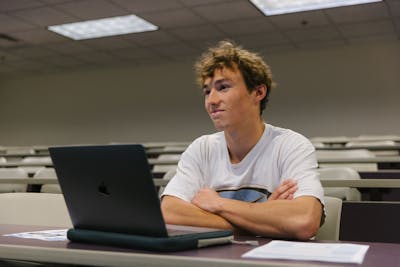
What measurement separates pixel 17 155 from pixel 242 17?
3.40 metres

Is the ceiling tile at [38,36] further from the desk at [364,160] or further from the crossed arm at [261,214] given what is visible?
the crossed arm at [261,214]

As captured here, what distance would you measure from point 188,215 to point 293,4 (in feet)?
17.8

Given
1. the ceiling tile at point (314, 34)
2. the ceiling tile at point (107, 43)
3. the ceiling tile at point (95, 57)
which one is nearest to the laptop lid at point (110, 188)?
the ceiling tile at point (314, 34)

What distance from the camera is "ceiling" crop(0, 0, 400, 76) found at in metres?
6.36

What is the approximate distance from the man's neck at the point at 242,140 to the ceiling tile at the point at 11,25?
18.9ft

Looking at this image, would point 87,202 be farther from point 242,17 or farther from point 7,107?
point 7,107

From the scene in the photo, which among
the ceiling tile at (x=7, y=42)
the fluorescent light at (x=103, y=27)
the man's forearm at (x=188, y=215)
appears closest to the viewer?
the man's forearm at (x=188, y=215)

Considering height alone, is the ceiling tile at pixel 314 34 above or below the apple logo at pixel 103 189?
above

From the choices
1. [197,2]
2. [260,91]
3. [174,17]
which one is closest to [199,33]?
[174,17]

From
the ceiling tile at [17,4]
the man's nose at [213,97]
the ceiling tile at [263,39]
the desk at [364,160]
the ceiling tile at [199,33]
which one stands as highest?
the ceiling tile at [263,39]

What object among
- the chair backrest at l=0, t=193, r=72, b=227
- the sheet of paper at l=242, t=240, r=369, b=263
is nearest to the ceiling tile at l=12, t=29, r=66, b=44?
the chair backrest at l=0, t=193, r=72, b=227

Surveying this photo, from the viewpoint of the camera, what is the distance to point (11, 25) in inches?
278

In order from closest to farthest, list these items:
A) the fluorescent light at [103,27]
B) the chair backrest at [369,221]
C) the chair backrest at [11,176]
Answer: the chair backrest at [369,221] < the chair backrest at [11,176] < the fluorescent light at [103,27]

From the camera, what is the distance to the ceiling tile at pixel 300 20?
22.1ft
